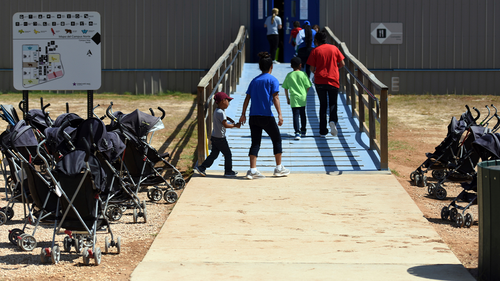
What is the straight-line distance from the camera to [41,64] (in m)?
9.04

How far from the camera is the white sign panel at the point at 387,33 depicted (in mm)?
17828

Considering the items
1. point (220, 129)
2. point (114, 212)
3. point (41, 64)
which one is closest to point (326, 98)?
point (220, 129)

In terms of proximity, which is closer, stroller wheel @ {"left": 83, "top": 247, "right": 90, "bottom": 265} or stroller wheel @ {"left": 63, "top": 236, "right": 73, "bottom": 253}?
stroller wheel @ {"left": 83, "top": 247, "right": 90, "bottom": 265}

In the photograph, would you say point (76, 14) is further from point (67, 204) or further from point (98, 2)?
point (98, 2)

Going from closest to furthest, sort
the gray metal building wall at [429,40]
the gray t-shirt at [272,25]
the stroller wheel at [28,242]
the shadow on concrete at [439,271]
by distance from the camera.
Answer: the shadow on concrete at [439,271] < the stroller wheel at [28,242] < the gray t-shirt at [272,25] < the gray metal building wall at [429,40]

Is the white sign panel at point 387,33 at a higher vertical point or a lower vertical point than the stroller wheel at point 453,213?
higher

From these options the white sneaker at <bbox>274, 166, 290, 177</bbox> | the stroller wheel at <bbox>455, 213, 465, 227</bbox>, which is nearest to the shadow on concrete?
the stroller wheel at <bbox>455, 213, 465, 227</bbox>

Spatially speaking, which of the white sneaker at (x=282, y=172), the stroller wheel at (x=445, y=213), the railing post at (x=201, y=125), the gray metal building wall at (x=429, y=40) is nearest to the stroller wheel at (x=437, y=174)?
the white sneaker at (x=282, y=172)

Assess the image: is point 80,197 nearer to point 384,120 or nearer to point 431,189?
point 431,189

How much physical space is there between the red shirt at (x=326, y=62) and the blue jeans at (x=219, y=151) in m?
2.60

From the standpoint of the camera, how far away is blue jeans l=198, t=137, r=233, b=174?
868cm

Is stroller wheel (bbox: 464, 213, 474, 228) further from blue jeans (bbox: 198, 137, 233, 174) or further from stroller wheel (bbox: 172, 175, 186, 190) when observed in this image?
stroller wheel (bbox: 172, 175, 186, 190)

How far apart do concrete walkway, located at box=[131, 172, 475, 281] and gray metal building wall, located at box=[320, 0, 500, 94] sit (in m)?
10.2

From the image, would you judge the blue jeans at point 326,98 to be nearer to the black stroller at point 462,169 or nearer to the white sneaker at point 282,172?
the white sneaker at point 282,172
